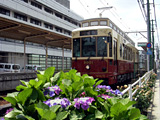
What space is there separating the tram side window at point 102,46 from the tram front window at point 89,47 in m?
0.20

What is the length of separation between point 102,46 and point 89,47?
2.18ft

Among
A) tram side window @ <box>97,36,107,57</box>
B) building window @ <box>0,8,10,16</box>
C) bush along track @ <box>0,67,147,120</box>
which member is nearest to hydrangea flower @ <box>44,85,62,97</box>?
bush along track @ <box>0,67,147,120</box>

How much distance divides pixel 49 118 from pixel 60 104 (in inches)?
8.8

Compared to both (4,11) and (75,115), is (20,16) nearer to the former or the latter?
(4,11)

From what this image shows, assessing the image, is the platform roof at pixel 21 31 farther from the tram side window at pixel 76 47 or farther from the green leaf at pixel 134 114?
the green leaf at pixel 134 114

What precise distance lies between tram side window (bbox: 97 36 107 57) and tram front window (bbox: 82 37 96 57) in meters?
0.20

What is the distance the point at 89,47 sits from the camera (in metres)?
9.07

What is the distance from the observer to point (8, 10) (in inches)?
1171

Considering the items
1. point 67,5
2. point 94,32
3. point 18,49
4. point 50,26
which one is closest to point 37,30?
point 94,32

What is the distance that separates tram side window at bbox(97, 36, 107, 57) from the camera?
8.84 meters

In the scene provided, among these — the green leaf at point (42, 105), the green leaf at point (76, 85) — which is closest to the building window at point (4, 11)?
the green leaf at point (76, 85)

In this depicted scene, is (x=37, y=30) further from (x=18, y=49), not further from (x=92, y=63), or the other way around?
(x=18, y=49)

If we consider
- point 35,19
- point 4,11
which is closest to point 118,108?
point 4,11

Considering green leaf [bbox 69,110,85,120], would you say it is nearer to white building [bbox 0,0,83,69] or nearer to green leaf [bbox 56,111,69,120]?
green leaf [bbox 56,111,69,120]
